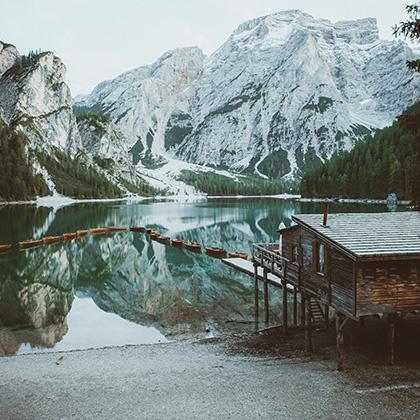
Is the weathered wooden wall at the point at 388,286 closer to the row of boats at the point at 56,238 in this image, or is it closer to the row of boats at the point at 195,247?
the row of boats at the point at 195,247

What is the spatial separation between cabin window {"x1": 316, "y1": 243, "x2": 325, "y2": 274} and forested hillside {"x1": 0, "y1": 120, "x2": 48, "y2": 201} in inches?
6343

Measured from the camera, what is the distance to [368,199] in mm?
168375

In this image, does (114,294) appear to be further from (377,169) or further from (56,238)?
(377,169)

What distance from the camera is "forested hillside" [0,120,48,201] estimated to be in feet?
559

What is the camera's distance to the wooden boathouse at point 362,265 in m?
21.9

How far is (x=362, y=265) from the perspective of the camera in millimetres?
21953

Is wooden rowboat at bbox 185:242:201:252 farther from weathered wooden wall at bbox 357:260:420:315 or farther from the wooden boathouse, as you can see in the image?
weathered wooden wall at bbox 357:260:420:315

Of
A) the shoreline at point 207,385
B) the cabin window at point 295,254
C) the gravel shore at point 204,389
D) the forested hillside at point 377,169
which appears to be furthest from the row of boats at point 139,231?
the forested hillside at point 377,169

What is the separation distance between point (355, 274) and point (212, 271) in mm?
38031

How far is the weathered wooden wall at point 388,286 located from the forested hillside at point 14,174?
165 m

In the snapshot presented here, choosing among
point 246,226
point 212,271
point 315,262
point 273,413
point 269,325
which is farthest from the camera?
point 246,226

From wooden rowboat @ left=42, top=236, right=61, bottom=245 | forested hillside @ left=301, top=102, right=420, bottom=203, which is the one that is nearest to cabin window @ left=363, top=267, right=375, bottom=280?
wooden rowboat @ left=42, top=236, right=61, bottom=245

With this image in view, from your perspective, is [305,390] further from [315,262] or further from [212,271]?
[212,271]

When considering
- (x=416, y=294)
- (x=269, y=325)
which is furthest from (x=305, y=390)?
(x=269, y=325)
